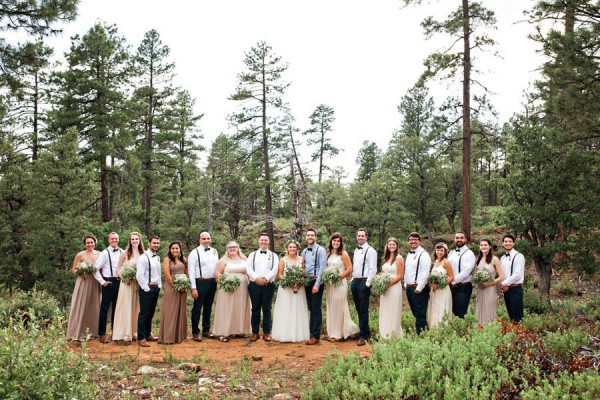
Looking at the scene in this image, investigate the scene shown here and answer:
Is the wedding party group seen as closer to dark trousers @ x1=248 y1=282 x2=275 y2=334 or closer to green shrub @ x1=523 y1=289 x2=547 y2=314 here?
dark trousers @ x1=248 y1=282 x2=275 y2=334

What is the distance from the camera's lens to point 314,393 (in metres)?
5.53

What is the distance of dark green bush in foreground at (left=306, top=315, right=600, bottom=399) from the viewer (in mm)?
4711

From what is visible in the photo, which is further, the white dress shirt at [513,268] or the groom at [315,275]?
the groom at [315,275]

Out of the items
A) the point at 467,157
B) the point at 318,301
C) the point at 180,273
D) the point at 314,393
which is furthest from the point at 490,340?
the point at 467,157

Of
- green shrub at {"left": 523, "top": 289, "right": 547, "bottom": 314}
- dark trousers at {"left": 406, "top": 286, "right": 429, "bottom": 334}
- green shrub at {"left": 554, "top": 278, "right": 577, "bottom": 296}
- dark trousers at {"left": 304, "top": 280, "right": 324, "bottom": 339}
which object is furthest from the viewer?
green shrub at {"left": 554, "top": 278, "right": 577, "bottom": 296}

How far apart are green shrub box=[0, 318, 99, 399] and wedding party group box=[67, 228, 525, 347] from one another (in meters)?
3.83

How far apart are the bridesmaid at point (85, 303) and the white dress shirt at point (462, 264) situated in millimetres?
7342

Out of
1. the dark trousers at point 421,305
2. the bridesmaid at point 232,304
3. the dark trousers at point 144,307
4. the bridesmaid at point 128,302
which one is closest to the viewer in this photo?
the dark trousers at point 421,305

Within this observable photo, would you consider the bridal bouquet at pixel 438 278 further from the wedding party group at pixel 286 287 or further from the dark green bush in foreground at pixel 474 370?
the dark green bush in foreground at pixel 474 370

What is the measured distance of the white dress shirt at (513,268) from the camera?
8664 mm

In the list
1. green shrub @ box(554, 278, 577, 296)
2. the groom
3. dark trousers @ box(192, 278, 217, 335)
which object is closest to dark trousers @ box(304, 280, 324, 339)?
the groom

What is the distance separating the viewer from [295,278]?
9.28m

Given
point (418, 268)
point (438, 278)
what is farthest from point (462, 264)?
point (418, 268)

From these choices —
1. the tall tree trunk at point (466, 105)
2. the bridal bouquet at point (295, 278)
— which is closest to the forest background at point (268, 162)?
the tall tree trunk at point (466, 105)
